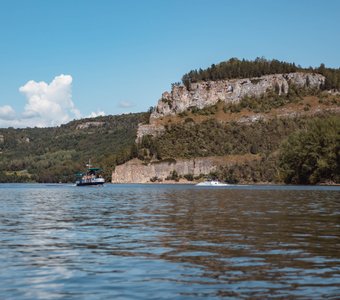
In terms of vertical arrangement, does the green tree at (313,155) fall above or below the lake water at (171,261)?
above

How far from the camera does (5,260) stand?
22.2 meters

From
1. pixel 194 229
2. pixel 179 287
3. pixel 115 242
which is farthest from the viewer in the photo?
pixel 194 229

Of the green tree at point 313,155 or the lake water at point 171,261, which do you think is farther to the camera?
the green tree at point 313,155

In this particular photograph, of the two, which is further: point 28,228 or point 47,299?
point 28,228

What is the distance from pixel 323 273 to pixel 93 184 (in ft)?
567

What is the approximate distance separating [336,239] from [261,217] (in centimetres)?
1488

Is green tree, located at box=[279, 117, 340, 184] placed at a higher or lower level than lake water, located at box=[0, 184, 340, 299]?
higher

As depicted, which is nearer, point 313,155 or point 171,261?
point 171,261

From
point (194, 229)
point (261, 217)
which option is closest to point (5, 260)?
point (194, 229)

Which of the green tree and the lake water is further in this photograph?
the green tree

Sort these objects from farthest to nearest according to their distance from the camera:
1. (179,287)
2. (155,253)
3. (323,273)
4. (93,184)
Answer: (93,184)
(155,253)
(323,273)
(179,287)

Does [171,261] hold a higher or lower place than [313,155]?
lower

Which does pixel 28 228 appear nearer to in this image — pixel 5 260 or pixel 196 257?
pixel 5 260

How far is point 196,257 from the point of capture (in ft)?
74.7
